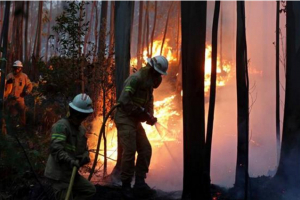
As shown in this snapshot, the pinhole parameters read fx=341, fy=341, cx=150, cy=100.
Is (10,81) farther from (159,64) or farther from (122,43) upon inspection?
(159,64)

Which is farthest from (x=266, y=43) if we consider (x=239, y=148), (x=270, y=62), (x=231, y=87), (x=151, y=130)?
(x=239, y=148)

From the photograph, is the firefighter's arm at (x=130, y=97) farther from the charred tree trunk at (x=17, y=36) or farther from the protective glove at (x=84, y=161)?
the charred tree trunk at (x=17, y=36)

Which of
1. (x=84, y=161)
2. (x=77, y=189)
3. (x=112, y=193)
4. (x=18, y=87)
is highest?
(x=18, y=87)

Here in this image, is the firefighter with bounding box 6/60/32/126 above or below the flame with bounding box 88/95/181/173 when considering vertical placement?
above

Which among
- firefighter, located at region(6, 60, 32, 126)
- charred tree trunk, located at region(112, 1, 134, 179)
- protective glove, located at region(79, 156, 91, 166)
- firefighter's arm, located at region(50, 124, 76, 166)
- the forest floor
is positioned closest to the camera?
firefighter's arm, located at region(50, 124, 76, 166)

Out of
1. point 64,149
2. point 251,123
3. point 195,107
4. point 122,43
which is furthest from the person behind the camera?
point 251,123

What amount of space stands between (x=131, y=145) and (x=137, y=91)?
78 cm

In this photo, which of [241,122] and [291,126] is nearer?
[241,122]

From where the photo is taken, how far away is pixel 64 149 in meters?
3.70

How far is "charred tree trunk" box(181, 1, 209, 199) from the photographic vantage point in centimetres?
488

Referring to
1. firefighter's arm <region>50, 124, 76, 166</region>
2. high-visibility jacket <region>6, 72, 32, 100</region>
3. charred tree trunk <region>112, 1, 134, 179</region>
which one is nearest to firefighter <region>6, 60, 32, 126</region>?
high-visibility jacket <region>6, 72, 32, 100</region>

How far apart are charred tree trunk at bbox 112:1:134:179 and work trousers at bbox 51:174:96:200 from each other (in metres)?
2.70

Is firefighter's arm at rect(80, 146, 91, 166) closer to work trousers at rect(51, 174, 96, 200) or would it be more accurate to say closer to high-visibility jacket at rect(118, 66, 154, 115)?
work trousers at rect(51, 174, 96, 200)

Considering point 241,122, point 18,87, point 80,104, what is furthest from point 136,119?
point 18,87
